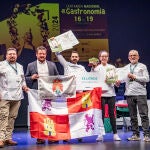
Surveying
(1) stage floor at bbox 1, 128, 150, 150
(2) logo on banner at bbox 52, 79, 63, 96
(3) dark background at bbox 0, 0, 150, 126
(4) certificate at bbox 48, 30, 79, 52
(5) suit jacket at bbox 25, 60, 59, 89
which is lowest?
(1) stage floor at bbox 1, 128, 150, 150

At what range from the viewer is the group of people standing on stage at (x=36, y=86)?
5363 mm

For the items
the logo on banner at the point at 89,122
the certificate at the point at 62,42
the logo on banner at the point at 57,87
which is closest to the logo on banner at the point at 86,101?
the logo on banner at the point at 89,122

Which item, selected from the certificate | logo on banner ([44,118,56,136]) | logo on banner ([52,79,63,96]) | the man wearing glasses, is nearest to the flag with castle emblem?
logo on banner ([44,118,56,136])

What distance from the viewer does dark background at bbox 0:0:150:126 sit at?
29.6 feet

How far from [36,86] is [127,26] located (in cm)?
414

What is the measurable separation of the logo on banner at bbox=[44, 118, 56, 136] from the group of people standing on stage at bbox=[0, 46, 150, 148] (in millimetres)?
204

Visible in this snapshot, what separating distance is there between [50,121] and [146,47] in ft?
14.5

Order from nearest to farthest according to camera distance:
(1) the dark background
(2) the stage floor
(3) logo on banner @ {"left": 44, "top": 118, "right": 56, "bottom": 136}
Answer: (2) the stage floor → (3) logo on banner @ {"left": 44, "top": 118, "right": 56, "bottom": 136} → (1) the dark background

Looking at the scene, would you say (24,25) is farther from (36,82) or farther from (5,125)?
(5,125)

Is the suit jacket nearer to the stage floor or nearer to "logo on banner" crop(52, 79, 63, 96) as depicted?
"logo on banner" crop(52, 79, 63, 96)

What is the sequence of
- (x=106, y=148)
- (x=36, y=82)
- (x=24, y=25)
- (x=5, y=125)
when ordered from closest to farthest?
(x=106, y=148), (x=5, y=125), (x=36, y=82), (x=24, y=25)

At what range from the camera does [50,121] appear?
18.2 feet

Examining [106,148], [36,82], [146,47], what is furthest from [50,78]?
[146,47]

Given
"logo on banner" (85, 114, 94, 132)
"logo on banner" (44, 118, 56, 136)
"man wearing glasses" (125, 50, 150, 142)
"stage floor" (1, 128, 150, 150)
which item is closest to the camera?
"stage floor" (1, 128, 150, 150)
